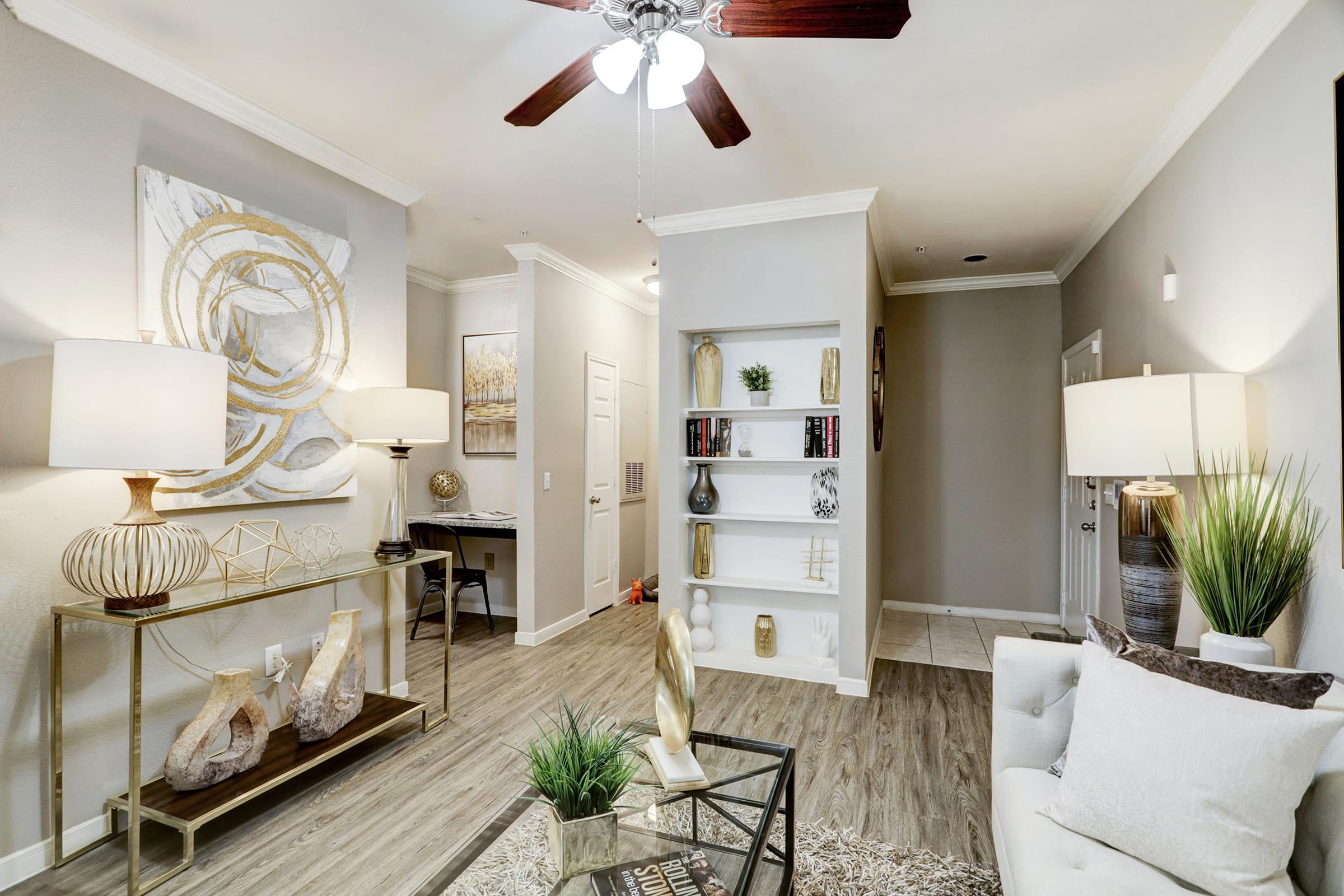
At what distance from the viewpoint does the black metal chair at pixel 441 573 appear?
4379 mm

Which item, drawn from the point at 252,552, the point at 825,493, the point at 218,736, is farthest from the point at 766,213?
the point at 218,736

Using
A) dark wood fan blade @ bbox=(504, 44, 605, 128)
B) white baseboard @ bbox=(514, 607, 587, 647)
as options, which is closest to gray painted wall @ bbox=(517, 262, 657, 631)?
white baseboard @ bbox=(514, 607, 587, 647)

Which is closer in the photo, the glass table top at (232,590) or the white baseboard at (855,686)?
the glass table top at (232,590)

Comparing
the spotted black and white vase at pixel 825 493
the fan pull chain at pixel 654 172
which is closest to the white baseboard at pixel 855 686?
the spotted black and white vase at pixel 825 493

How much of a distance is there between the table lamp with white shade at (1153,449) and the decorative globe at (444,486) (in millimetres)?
4123

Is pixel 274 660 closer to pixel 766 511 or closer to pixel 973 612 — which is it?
pixel 766 511

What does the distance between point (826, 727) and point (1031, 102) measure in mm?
2714

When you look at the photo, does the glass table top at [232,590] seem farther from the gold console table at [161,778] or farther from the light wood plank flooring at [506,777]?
the light wood plank flooring at [506,777]

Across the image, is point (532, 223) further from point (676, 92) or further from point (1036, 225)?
point (1036, 225)

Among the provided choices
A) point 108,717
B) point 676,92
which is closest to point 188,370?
point 108,717

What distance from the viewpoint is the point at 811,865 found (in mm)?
1951

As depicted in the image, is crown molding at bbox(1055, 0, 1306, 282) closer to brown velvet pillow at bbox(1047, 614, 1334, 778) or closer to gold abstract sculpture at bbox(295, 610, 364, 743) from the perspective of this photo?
brown velvet pillow at bbox(1047, 614, 1334, 778)

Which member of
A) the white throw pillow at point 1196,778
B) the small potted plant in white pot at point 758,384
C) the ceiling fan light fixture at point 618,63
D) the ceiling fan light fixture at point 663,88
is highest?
the ceiling fan light fixture at point 618,63

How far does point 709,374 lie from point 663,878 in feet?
9.33
